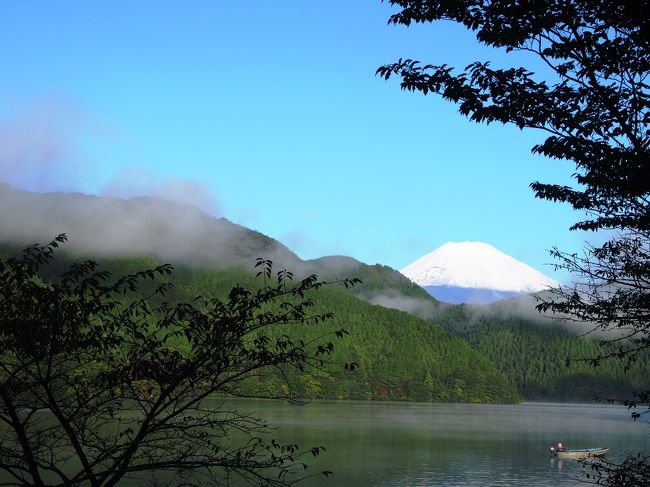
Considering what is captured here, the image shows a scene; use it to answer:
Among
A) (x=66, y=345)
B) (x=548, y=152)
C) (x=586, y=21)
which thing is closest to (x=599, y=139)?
(x=548, y=152)

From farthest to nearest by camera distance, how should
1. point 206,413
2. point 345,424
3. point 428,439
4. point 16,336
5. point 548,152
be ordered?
point 345,424 → point 428,439 → point 548,152 → point 206,413 → point 16,336

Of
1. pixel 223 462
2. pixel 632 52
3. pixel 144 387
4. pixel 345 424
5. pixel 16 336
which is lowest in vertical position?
pixel 345 424

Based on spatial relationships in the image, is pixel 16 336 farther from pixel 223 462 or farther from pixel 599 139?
pixel 599 139

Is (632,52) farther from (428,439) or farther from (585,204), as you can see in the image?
(428,439)

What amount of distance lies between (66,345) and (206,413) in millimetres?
1893

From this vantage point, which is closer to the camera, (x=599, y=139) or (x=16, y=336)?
(x=16, y=336)

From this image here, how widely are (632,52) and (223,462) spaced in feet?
25.5

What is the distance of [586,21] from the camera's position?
10.4m

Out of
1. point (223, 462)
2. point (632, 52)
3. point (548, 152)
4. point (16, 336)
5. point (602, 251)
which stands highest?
point (632, 52)

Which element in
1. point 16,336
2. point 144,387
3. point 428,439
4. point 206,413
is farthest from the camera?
point 428,439

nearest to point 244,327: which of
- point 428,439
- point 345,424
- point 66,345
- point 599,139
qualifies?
point 66,345

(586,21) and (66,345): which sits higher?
(586,21)

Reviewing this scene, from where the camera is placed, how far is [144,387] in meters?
10.3

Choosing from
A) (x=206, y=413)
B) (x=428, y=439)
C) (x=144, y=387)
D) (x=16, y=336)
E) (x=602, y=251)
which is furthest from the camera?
(x=428, y=439)
